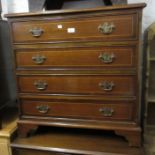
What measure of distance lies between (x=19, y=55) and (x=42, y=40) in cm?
20

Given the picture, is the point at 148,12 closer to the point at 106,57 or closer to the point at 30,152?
the point at 106,57

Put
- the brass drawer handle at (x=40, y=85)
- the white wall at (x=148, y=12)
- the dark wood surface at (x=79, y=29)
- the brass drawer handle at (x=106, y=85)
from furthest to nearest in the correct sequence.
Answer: the white wall at (x=148, y=12), the brass drawer handle at (x=40, y=85), the brass drawer handle at (x=106, y=85), the dark wood surface at (x=79, y=29)

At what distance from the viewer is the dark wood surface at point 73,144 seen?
132cm

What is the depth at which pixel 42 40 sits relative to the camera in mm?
1333

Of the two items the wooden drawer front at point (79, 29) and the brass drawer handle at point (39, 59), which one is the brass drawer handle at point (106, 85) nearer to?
the wooden drawer front at point (79, 29)

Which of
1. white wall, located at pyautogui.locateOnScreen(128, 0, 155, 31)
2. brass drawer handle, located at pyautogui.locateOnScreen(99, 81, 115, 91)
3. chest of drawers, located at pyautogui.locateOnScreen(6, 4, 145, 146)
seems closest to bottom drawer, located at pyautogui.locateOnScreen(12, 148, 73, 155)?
chest of drawers, located at pyautogui.locateOnScreen(6, 4, 145, 146)

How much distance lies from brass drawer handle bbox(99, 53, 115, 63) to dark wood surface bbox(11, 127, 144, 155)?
559mm

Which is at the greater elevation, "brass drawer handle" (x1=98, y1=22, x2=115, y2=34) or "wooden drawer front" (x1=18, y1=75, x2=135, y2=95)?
"brass drawer handle" (x1=98, y1=22, x2=115, y2=34)

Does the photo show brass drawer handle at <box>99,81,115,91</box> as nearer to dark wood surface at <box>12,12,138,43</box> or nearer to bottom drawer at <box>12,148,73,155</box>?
dark wood surface at <box>12,12,138,43</box>

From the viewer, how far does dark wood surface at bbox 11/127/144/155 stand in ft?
4.32

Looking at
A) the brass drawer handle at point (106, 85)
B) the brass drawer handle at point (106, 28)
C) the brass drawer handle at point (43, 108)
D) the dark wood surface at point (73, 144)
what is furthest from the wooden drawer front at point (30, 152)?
the brass drawer handle at point (106, 28)

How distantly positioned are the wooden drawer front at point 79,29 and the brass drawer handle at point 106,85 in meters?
0.27

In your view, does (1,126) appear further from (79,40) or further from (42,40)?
(79,40)

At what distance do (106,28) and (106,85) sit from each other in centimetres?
35
